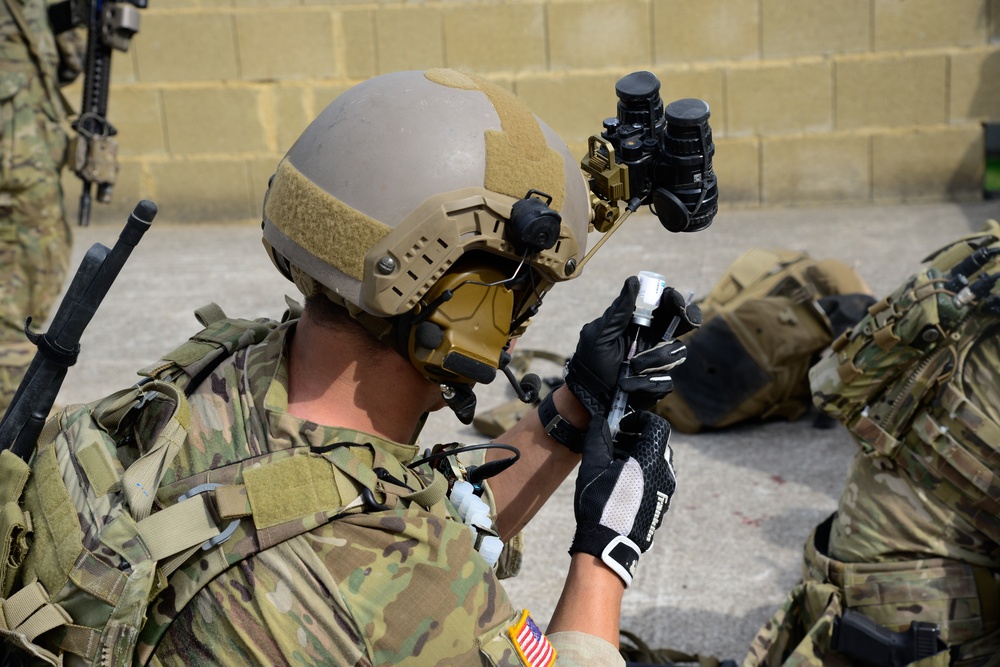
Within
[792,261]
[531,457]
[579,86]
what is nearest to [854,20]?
[579,86]

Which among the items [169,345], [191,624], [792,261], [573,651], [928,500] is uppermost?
[191,624]

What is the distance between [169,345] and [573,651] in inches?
187

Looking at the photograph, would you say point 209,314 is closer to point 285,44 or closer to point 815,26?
point 285,44

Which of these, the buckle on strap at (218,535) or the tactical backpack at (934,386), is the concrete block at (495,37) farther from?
the buckle on strap at (218,535)

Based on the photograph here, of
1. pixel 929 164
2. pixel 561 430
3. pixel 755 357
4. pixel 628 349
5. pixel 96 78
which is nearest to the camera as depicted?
pixel 628 349

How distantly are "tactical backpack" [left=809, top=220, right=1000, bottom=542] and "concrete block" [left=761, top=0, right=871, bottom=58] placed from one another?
17.7 ft

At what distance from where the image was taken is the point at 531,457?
227cm

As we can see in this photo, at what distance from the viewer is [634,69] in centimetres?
780

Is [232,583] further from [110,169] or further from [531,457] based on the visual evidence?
[110,169]

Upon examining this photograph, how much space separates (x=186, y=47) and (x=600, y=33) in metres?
2.98

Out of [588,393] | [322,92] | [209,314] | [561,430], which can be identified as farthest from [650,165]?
[322,92]

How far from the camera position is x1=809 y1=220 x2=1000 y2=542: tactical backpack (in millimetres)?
2594

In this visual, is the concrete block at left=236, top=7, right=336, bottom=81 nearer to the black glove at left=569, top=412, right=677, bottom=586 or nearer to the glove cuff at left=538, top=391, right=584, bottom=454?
the glove cuff at left=538, top=391, right=584, bottom=454

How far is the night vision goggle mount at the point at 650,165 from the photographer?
1.96 m
